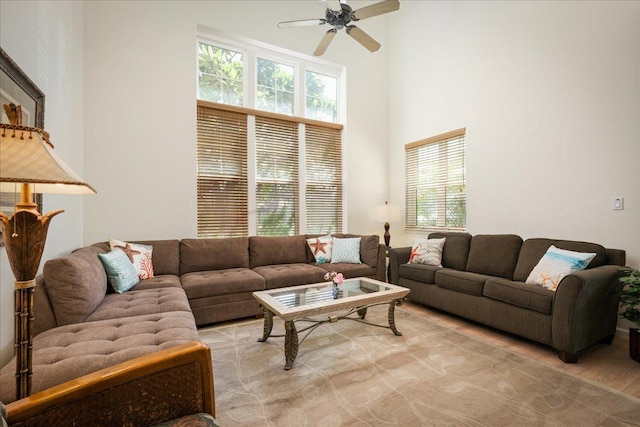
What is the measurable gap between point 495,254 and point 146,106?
428cm

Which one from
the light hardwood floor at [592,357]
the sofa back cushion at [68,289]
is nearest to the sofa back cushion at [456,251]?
the light hardwood floor at [592,357]

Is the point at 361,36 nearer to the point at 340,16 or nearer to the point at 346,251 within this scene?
the point at 340,16

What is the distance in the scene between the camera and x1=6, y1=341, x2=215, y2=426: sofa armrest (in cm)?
87

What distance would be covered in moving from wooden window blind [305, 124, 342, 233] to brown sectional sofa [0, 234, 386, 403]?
0.55 meters

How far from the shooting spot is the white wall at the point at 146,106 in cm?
331

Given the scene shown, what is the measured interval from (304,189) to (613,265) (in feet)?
11.4

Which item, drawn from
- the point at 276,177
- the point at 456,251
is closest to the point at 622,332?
the point at 456,251

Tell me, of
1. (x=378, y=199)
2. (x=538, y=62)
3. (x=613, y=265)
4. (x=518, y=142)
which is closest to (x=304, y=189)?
(x=378, y=199)

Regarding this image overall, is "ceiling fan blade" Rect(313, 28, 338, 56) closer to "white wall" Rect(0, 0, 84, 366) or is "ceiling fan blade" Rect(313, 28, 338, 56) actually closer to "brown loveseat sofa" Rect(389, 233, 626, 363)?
"white wall" Rect(0, 0, 84, 366)

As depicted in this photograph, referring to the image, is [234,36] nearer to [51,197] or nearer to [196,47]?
[196,47]

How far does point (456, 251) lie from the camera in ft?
11.8

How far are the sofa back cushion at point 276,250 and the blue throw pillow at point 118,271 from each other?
138cm

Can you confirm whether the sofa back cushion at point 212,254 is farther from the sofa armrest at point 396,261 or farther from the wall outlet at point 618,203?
the wall outlet at point 618,203

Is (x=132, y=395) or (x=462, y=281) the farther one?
(x=462, y=281)
